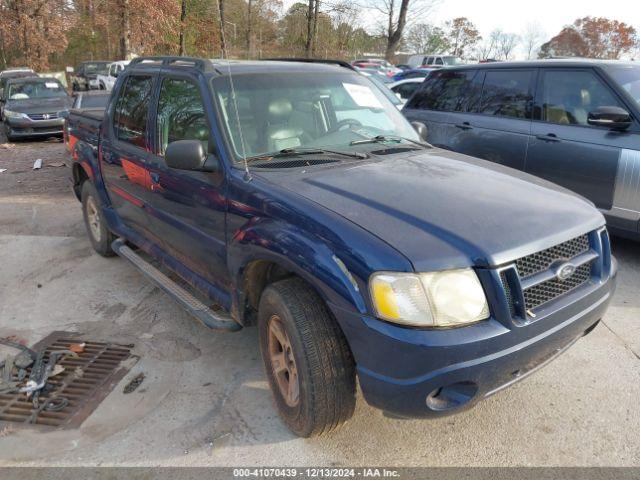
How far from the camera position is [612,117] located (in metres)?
4.70

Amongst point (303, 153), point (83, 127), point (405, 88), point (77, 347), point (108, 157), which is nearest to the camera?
point (303, 153)

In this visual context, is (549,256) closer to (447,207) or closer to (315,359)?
(447,207)

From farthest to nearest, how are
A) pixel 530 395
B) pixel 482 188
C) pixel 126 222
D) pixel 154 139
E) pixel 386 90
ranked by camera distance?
pixel 126 222, pixel 386 90, pixel 154 139, pixel 530 395, pixel 482 188

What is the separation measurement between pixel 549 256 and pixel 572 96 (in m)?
3.65

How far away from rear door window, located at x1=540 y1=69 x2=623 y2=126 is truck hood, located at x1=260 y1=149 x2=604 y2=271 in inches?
101

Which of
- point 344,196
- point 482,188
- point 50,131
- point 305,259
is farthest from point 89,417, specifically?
point 50,131

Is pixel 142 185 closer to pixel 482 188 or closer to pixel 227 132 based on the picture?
pixel 227 132

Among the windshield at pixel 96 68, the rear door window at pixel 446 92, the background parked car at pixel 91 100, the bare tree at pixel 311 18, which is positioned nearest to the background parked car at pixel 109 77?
the windshield at pixel 96 68

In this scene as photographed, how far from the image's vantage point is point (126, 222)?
460 centimetres

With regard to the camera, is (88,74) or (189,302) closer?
(189,302)

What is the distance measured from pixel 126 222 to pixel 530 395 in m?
3.52

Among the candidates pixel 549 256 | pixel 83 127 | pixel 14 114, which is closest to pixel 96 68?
pixel 14 114

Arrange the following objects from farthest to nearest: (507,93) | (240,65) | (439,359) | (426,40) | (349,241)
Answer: (426,40) → (507,93) → (240,65) → (349,241) → (439,359)

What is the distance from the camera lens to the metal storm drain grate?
114 inches
